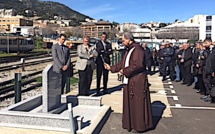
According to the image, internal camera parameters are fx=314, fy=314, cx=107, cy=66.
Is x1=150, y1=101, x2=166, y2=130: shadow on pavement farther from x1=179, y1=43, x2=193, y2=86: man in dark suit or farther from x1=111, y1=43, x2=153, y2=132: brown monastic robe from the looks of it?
x1=179, y1=43, x2=193, y2=86: man in dark suit

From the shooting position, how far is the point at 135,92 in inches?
255

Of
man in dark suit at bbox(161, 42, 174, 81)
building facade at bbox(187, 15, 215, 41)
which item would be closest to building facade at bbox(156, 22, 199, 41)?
building facade at bbox(187, 15, 215, 41)

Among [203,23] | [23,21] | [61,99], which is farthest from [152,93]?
[23,21]

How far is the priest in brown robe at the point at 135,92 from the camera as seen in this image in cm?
642

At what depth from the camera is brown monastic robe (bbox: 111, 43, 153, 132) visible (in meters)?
6.41

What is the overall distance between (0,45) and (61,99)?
4262 centimetres

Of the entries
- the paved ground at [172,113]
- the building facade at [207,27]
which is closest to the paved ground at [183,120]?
the paved ground at [172,113]

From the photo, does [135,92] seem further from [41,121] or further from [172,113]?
[172,113]

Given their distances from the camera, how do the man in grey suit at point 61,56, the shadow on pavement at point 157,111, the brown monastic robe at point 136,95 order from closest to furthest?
the brown monastic robe at point 136,95
the shadow on pavement at point 157,111
the man in grey suit at point 61,56

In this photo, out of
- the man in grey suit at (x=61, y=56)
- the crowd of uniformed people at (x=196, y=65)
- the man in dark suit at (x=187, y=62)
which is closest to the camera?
the man in grey suit at (x=61, y=56)

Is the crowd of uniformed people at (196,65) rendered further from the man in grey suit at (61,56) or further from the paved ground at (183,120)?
the man in grey suit at (61,56)

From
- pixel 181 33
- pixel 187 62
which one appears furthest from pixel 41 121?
pixel 181 33

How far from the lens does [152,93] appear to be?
11.6 metres

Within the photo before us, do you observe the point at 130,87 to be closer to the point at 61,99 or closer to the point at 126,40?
the point at 126,40
